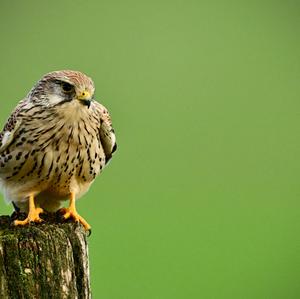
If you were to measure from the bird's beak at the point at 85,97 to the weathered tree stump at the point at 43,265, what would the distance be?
150 centimetres

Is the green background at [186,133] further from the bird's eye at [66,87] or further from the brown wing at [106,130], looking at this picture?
the bird's eye at [66,87]

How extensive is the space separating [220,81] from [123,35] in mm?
2294

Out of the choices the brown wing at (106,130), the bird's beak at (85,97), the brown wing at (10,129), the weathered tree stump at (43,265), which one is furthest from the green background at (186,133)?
the weathered tree stump at (43,265)

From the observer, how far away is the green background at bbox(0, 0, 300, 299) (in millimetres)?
10031

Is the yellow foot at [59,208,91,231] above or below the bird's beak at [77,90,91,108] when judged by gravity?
below

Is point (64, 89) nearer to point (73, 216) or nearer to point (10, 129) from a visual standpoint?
point (10, 129)

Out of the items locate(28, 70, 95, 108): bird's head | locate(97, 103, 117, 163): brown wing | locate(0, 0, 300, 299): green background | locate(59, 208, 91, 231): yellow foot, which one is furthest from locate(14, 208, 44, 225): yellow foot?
locate(0, 0, 300, 299): green background

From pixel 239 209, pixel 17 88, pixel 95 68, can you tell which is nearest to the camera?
pixel 239 209

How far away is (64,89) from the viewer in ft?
20.1

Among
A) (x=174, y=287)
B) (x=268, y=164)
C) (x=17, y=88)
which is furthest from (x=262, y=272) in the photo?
(x=17, y=88)

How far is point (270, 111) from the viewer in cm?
1464

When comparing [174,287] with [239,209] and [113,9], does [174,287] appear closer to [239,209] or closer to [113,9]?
Answer: [239,209]

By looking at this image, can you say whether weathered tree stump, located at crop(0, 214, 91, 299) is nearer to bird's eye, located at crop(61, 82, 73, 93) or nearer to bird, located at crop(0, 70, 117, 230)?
bird, located at crop(0, 70, 117, 230)

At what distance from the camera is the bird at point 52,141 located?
6160 mm
